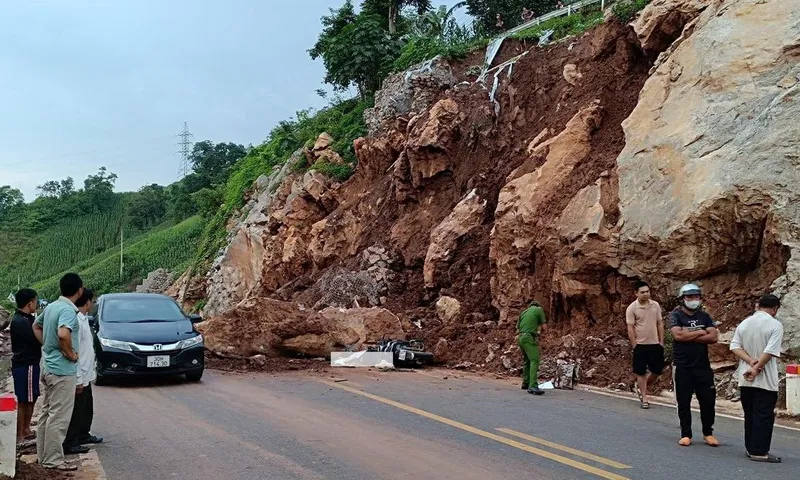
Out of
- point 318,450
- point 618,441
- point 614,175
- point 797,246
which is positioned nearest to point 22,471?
point 318,450

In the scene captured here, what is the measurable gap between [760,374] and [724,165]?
6.08m

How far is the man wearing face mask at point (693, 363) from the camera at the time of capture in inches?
291

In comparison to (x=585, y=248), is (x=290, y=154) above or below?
above

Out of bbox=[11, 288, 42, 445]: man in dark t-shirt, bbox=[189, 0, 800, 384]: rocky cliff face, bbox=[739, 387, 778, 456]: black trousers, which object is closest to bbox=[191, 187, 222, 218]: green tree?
bbox=[189, 0, 800, 384]: rocky cliff face

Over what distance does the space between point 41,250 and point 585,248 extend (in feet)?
298

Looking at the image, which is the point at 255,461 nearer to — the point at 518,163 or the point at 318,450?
the point at 318,450

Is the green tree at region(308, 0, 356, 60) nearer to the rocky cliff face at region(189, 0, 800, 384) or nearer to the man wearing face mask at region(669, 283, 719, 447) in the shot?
the rocky cliff face at region(189, 0, 800, 384)

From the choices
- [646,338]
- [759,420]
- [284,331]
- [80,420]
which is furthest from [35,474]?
[284,331]

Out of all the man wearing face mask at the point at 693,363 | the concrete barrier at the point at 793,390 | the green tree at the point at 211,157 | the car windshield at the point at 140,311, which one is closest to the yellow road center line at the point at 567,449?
the man wearing face mask at the point at 693,363

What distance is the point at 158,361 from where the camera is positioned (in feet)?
38.5

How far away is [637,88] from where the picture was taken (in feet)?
55.1

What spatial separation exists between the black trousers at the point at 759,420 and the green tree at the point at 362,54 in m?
25.2

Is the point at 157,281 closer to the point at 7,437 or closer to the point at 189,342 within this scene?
the point at 189,342

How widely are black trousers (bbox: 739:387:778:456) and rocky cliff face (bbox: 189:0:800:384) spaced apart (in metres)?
3.72
